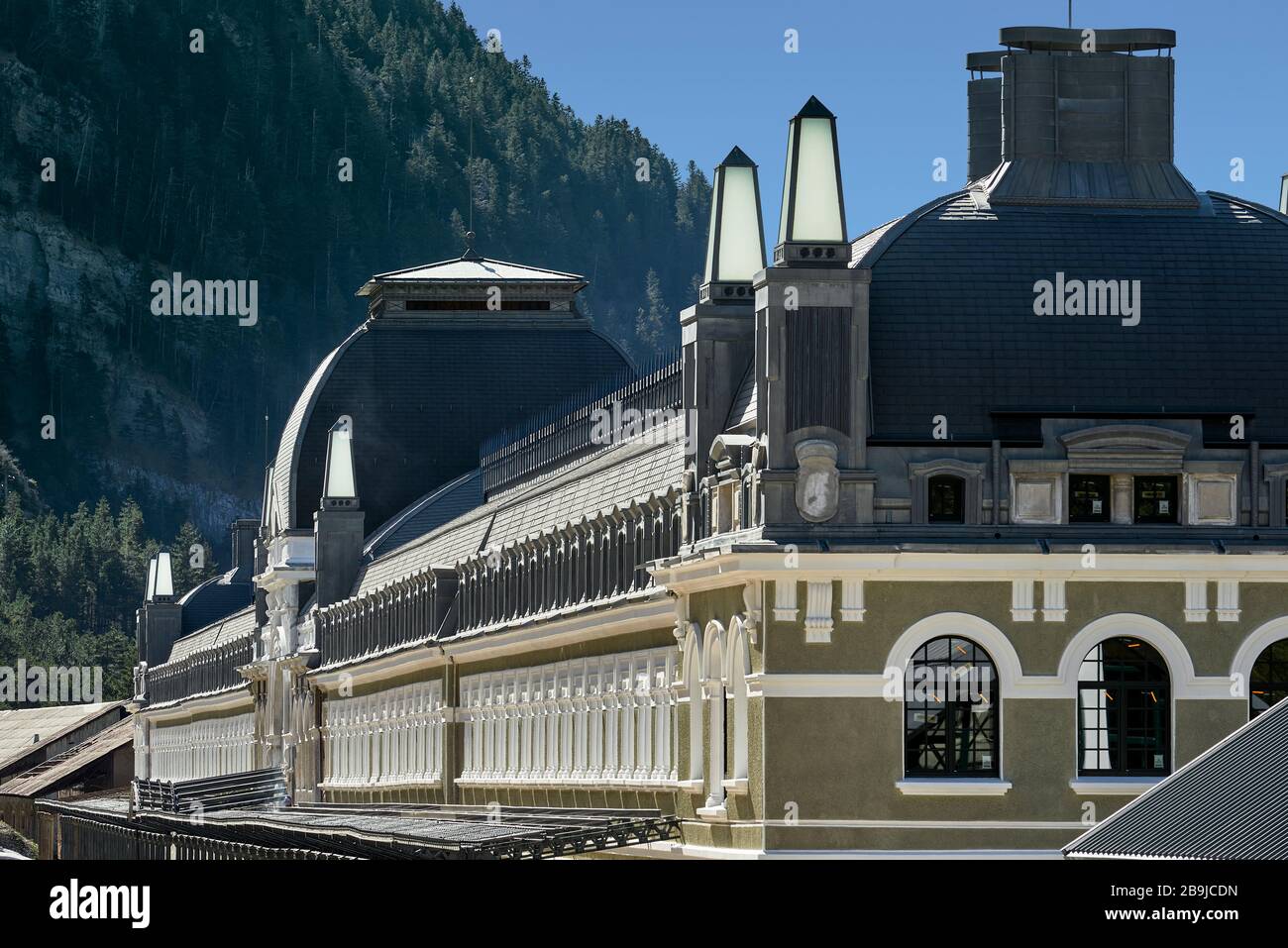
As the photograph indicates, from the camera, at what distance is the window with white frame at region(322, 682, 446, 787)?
265 ft

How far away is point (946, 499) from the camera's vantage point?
4716 cm

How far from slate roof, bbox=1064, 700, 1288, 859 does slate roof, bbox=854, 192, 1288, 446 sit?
550 inches

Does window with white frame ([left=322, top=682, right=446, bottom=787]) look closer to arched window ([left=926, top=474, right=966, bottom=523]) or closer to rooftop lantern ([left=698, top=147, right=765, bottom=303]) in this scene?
rooftop lantern ([left=698, top=147, right=765, bottom=303])

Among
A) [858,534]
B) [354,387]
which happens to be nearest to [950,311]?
[858,534]

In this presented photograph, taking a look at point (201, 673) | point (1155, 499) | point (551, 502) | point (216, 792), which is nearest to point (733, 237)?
point (1155, 499)

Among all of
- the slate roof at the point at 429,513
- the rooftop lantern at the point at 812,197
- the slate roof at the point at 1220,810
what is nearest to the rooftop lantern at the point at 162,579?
the slate roof at the point at 429,513

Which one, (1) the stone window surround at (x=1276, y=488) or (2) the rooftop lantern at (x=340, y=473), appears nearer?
(1) the stone window surround at (x=1276, y=488)

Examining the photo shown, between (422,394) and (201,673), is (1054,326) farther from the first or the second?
(201,673)

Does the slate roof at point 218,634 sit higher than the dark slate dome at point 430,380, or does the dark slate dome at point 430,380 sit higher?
the dark slate dome at point 430,380

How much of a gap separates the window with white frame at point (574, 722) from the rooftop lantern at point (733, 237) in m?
6.73

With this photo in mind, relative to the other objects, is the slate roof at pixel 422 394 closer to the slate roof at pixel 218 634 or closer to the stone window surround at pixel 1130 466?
the slate roof at pixel 218 634

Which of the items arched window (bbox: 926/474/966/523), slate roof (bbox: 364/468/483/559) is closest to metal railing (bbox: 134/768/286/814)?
slate roof (bbox: 364/468/483/559)

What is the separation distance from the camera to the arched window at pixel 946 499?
4706 centimetres
